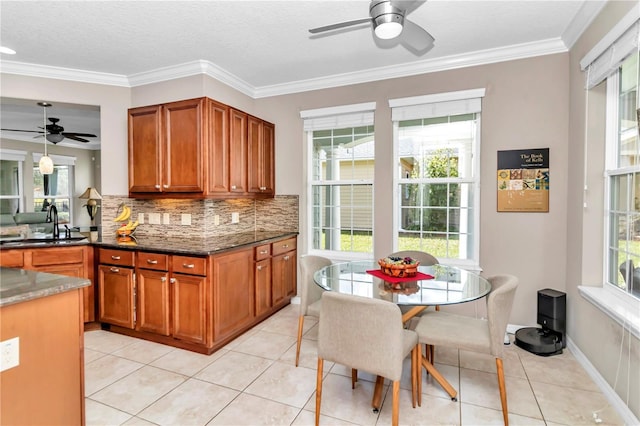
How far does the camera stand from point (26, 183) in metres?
7.14

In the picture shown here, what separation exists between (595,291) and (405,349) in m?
1.71

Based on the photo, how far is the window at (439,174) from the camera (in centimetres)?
341

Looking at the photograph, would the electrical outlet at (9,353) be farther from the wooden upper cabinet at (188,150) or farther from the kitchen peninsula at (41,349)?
the wooden upper cabinet at (188,150)


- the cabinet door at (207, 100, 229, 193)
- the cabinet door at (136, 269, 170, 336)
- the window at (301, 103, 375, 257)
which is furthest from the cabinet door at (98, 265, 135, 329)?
the window at (301, 103, 375, 257)

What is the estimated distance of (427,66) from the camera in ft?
11.4

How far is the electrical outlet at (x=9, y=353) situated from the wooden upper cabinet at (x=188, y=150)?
6.49 feet

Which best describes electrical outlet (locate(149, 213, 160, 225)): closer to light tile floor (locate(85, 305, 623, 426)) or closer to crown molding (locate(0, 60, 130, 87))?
light tile floor (locate(85, 305, 623, 426))

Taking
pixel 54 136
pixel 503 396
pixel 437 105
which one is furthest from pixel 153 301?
pixel 54 136

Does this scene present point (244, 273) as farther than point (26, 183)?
No

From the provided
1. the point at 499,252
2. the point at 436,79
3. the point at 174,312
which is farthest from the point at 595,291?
the point at 174,312

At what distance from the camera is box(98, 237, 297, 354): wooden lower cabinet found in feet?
9.39

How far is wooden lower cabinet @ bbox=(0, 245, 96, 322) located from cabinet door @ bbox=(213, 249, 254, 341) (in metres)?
1.27

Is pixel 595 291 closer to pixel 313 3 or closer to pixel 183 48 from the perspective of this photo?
pixel 313 3

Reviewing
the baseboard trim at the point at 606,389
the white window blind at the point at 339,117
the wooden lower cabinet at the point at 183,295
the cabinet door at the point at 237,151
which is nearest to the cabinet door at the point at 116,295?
the wooden lower cabinet at the point at 183,295
